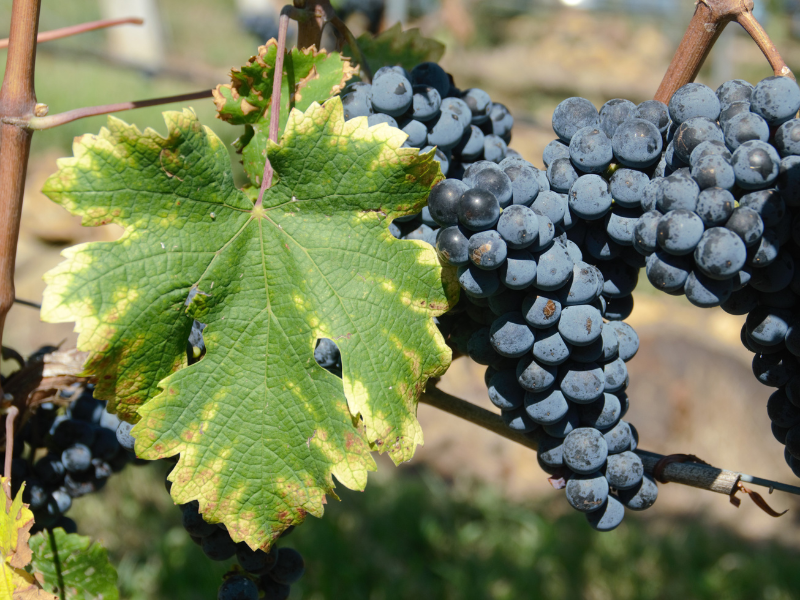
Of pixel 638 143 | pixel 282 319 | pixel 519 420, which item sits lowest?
pixel 519 420

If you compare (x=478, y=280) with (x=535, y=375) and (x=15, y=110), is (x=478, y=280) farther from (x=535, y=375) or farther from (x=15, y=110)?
(x=15, y=110)

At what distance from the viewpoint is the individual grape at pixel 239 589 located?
88 cm

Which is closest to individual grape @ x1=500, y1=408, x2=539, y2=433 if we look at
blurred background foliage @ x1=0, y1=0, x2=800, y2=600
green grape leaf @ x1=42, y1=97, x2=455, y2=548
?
green grape leaf @ x1=42, y1=97, x2=455, y2=548

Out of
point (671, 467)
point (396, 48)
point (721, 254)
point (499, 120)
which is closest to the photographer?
point (721, 254)

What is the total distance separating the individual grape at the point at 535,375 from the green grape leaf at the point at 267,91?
0.37 m

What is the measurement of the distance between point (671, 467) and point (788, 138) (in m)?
0.39

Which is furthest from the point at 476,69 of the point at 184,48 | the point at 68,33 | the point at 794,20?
the point at 68,33

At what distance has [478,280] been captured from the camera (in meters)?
0.67

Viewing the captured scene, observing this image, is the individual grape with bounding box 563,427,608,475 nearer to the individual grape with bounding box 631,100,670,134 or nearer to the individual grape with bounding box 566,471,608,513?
the individual grape with bounding box 566,471,608,513

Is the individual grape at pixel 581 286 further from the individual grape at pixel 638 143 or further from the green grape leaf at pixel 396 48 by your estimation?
the green grape leaf at pixel 396 48

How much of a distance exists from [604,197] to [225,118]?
1.42 feet

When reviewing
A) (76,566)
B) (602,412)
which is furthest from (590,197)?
(76,566)

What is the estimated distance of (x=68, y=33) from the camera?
994 mm

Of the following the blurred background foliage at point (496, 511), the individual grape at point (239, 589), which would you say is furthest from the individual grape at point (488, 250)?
the blurred background foliage at point (496, 511)
